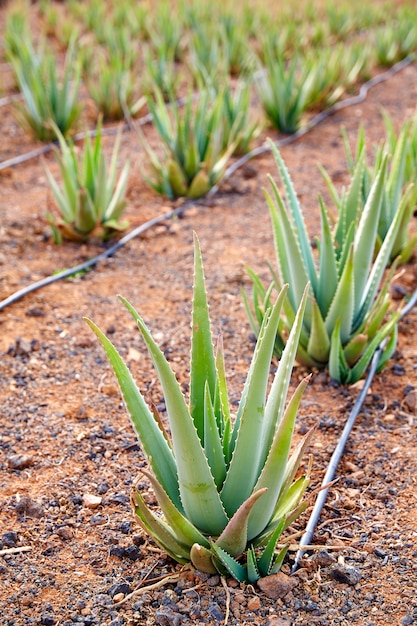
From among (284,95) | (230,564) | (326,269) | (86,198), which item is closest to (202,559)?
(230,564)

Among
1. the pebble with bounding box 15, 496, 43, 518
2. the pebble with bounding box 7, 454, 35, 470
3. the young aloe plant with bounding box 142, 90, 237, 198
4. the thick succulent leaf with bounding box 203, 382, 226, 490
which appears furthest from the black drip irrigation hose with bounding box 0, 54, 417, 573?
the pebble with bounding box 7, 454, 35, 470


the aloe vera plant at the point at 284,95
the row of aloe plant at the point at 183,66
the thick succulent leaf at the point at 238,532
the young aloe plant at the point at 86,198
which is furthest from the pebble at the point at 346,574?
the aloe vera plant at the point at 284,95

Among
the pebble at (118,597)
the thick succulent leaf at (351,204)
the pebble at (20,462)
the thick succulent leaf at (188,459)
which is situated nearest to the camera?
the thick succulent leaf at (188,459)

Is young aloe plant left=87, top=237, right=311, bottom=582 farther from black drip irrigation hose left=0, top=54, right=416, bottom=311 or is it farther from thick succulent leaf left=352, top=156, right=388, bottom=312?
black drip irrigation hose left=0, top=54, right=416, bottom=311

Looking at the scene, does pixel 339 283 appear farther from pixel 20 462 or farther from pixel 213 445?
pixel 20 462

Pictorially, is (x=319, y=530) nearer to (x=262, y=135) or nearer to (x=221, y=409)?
(x=221, y=409)

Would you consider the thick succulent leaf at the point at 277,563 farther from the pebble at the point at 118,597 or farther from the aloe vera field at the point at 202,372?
the pebble at the point at 118,597

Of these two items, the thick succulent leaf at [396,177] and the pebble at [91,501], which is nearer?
the pebble at [91,501]
